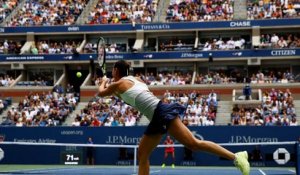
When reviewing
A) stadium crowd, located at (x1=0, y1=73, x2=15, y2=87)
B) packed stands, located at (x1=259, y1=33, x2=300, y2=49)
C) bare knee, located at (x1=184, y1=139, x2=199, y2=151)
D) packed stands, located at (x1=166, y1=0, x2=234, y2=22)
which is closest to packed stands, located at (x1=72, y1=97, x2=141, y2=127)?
stadium crowd, located at (x1=0, y1=73, x2=15, y2=87)

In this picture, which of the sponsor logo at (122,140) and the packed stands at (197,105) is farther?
the packed stands at (197,105)

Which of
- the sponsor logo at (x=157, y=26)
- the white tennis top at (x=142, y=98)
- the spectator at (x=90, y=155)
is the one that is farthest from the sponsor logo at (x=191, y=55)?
the white tennis top at (x=142, y=98)

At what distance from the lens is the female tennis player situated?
6957 mm

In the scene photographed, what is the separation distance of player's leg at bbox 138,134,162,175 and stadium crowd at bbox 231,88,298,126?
19556mm

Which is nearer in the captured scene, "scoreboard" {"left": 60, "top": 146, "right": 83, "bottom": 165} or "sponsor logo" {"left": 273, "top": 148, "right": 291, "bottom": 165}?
"sponsor logo" {"left": 273, "top": 148, "right": 291, "bottom": 165}

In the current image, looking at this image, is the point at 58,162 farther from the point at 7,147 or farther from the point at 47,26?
the point at 47,26

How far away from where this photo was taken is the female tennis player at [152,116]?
274 inches

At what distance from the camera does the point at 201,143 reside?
7.10m

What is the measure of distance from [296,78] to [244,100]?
6.54m

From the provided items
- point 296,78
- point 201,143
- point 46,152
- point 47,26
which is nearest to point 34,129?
point 46,152

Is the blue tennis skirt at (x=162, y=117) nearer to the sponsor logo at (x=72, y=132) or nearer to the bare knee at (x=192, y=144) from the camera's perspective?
the bare knee at (x=192, y=144)

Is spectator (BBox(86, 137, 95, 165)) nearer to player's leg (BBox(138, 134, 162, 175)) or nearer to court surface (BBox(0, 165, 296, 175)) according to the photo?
court surface (BBox(0, 165, 296, 175))

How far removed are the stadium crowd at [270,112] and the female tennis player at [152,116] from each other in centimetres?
1952

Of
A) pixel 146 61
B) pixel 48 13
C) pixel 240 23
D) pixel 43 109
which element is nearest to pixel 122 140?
pixel 43 109
